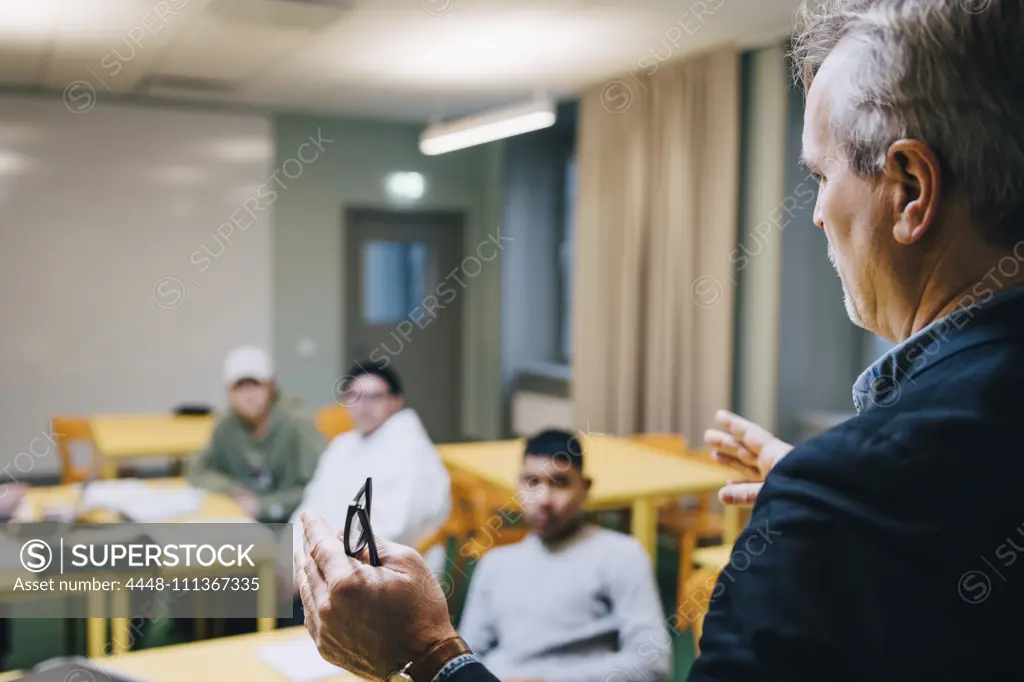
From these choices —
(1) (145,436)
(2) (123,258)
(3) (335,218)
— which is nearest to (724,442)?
(1) (145,436)

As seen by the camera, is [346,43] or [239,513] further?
[346,43]

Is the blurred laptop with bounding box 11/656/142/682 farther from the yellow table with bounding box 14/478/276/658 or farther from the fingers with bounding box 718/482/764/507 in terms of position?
the fingers with bounding box 718/482/764/507

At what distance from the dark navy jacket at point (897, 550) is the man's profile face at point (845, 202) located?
113 mm

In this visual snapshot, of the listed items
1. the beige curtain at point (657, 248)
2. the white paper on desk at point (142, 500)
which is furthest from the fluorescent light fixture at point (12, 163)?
the beige curtain at point (657, 248)

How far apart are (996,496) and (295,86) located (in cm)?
601

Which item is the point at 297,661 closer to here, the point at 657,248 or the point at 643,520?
the point at 643,520

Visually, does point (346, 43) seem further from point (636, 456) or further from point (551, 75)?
point (636, 456)

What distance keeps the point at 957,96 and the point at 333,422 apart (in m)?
4.86

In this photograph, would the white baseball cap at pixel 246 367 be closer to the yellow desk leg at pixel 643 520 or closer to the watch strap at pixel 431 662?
the yellow desk leg at pixel 643 520

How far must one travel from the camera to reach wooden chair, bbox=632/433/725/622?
13.6 feet

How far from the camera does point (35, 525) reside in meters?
2.79

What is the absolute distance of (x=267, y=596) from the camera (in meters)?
2.34

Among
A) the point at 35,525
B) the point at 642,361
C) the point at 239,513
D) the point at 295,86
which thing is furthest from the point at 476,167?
the point at 35,525

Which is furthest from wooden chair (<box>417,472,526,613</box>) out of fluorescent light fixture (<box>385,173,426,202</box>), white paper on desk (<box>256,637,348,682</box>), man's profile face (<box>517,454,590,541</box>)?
fluorescent light fixture (<box>385,173,426,202</box>)
